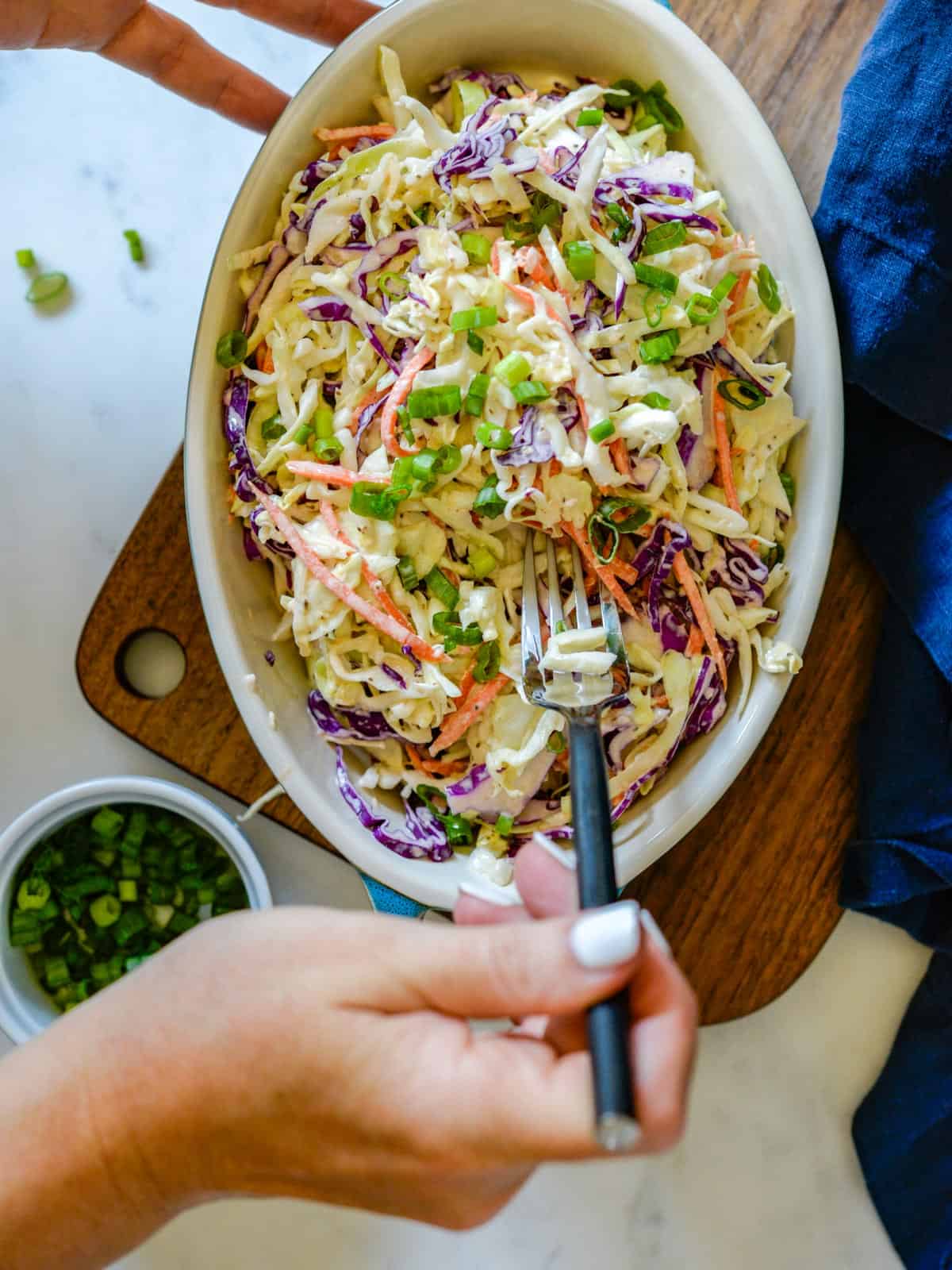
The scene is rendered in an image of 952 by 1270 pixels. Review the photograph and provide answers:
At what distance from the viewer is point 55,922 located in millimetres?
1802

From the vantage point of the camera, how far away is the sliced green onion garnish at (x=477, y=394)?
136cm

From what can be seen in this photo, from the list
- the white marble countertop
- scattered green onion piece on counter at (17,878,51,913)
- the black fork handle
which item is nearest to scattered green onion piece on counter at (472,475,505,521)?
the black fork handle

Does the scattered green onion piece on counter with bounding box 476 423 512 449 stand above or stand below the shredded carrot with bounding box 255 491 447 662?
above

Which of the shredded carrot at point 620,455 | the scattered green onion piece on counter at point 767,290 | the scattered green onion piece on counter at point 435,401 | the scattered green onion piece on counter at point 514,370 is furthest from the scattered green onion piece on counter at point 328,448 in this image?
the scattered green onion piece on counter at point 767,290

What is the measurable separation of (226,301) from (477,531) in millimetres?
472

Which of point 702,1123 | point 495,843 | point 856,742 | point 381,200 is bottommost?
point 702,1123

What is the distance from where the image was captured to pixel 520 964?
2.94 ft

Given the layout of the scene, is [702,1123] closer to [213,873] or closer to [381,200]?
[213,873]

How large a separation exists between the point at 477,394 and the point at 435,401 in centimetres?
5

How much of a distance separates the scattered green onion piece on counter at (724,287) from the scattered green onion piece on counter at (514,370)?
0.26 meters

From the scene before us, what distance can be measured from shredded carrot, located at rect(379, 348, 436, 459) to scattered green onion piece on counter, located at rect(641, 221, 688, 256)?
1.02ft

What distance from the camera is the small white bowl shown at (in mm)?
1643

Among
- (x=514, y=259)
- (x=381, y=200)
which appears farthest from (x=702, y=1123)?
(x=381, y=200)

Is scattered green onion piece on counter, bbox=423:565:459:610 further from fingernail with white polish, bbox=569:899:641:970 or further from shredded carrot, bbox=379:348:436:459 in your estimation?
fingernail with white polish, bbox=569:899:641:970
